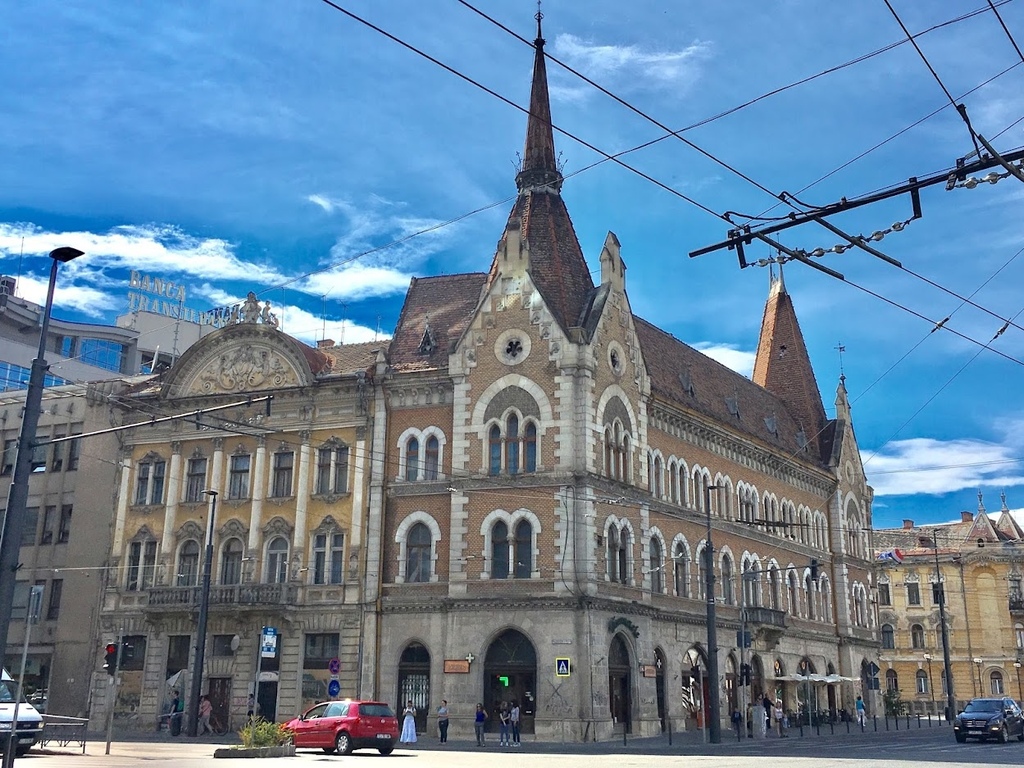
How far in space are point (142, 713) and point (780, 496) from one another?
33.3 meters

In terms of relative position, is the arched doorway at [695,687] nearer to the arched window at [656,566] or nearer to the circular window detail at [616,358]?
the arched window at [656,566]

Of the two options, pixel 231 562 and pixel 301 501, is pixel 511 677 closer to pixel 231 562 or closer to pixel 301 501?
pixel 301 501

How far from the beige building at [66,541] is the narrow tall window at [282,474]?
819 centimetres

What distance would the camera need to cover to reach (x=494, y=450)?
42.3 m

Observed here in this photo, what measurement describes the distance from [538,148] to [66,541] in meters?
27.2

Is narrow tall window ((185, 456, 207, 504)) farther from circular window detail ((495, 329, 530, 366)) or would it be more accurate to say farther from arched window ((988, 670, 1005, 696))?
arched window ((988, 670, 1005, 696))

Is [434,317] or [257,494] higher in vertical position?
[434,317]

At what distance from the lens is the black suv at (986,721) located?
3809cm

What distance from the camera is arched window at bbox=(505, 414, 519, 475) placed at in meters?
41.9

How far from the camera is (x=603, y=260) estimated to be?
45.6 m

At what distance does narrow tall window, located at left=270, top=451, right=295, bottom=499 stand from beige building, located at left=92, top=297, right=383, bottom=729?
54 millimetres

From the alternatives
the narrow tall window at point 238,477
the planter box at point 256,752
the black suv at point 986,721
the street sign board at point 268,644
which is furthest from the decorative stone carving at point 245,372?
the black suv at point 986,721

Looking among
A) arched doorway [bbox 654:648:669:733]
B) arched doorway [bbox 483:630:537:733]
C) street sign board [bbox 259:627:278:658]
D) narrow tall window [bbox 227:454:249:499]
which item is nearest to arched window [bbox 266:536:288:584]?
narrow tall window [bbox 227:454:249:499]

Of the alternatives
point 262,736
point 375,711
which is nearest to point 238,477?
point 375,711
